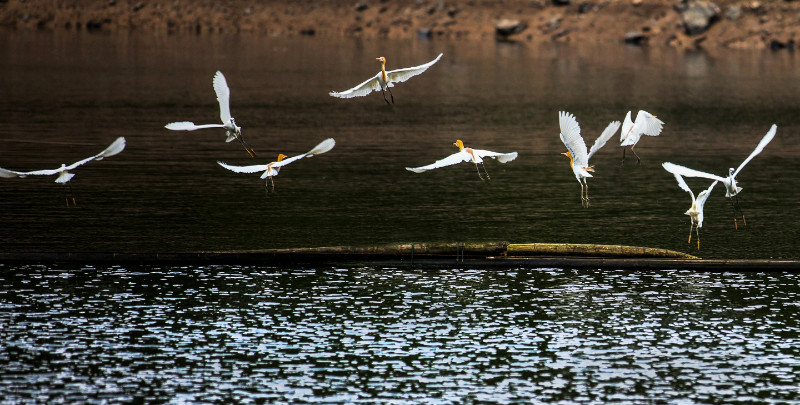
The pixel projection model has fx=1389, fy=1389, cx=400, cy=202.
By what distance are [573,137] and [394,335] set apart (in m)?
4.37

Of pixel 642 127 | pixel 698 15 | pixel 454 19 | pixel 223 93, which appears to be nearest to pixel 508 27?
pixel 454 19

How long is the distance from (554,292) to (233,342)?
19.3 feet

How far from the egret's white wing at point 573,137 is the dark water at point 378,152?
16.2ft

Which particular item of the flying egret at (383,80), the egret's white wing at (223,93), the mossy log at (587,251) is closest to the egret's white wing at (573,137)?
the flying egret at (383,80)

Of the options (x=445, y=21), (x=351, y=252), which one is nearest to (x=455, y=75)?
(x=445, y=21)

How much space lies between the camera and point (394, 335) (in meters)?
20.7

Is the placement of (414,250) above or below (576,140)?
below

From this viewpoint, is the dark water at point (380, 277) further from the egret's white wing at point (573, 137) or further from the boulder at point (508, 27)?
the boulder at point (508, 27)

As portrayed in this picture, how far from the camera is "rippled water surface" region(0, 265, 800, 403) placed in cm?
1825

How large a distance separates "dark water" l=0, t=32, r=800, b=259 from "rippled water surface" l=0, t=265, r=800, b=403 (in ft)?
10.8

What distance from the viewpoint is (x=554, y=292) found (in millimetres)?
23219

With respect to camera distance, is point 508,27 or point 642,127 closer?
point 642,127

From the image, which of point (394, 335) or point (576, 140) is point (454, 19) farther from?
point (394, 335)

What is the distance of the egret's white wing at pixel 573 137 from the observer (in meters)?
21.8
